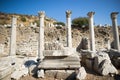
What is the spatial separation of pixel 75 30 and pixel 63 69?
2237 centimetres

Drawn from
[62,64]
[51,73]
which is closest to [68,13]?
[62,64]

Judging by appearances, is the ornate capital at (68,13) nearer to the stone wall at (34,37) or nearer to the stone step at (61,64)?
the stone wall at (34,37)

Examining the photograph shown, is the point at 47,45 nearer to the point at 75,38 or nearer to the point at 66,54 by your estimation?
the point at 66,54

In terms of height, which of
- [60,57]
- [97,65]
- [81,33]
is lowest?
[97,65]

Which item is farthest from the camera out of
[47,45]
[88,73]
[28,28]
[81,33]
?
[81,33]

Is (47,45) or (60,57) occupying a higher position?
(47,45)

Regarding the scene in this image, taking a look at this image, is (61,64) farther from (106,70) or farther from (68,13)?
(68,13)

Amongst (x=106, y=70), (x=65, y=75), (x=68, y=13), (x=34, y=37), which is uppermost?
(x=68, y=13)

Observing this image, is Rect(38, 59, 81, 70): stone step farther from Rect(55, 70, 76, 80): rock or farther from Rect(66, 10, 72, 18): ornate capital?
Rect(66, 10, 72, 18): ornate capital

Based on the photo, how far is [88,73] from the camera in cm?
574

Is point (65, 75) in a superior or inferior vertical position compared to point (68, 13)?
inferior

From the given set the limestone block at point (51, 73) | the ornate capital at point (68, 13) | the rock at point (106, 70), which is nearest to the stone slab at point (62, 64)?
the limestone block at point (51, 73)

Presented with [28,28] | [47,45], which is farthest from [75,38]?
[47,45]

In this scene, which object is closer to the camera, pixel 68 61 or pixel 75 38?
pixel 68 61
